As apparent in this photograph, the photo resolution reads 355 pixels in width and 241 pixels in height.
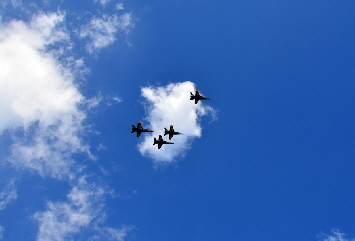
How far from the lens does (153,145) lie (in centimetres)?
10406

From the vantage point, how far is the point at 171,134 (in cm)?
10694

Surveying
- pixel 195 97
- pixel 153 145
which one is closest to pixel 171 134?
pixel 153 145

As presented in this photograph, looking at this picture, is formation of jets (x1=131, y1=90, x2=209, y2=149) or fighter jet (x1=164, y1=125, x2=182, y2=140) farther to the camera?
fighter jet (x1=164, y1=125, x2=182, y2=140)

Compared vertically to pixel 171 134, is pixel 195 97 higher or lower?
higher

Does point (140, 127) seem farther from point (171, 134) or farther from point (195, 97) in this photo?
point (195, 97)

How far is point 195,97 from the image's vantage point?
108m

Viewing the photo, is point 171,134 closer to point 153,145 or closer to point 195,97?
point 153,145

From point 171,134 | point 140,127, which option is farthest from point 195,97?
point 140,127

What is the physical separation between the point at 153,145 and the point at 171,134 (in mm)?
8973

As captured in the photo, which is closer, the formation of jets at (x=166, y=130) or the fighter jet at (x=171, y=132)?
the formation of jets at (x=166, y=130)

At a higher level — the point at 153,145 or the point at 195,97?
the point at 195,97

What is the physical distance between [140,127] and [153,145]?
9.15 meters

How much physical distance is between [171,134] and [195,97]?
18.8 meters
